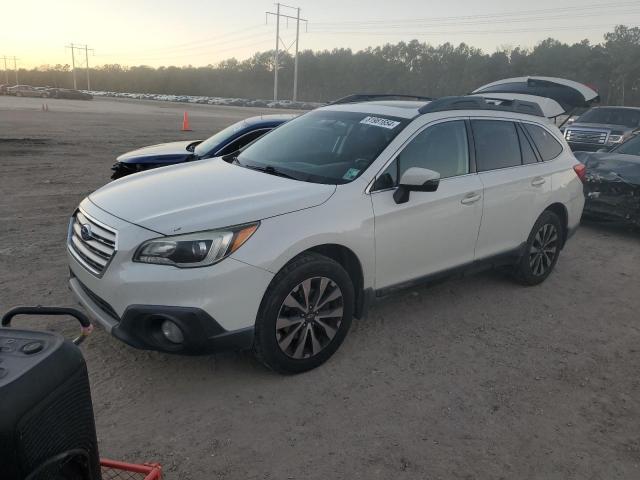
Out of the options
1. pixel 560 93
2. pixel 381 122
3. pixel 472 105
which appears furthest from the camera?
pixel 560 93

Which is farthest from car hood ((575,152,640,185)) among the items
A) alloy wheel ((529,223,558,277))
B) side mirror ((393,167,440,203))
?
side mirror ((393,167,440,203))

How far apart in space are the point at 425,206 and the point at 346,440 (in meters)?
1.84

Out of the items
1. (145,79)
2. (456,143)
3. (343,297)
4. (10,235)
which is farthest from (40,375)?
(145,79)

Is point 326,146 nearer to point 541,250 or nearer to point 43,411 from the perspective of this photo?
point 541,250

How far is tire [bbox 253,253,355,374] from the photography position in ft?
10.8

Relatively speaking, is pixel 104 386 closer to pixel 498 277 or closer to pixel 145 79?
pixel 498 277

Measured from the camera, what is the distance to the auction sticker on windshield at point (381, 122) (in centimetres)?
416

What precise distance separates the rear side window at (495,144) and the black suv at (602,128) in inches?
402

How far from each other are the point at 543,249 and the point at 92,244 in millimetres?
4195

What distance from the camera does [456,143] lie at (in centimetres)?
445

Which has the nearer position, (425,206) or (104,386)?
(104,386)

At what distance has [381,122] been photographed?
4.27 m

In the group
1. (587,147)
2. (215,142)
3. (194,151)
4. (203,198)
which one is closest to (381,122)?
(203,198)

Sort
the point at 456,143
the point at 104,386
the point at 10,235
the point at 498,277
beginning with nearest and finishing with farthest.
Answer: the point at 104,386, the point at 456,143, the point at 498,277, the point at 10,235
